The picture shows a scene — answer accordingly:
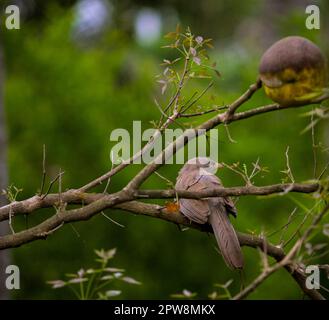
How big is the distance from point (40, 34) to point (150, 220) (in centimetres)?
282

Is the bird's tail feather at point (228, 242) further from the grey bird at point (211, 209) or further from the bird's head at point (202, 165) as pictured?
the bird's head at point (202, 165)

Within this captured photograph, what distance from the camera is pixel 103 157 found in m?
8.03

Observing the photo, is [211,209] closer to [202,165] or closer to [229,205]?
[229,205]

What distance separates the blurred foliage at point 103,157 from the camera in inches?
307

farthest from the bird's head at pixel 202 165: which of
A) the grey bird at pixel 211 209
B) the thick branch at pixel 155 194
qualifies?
the thick branch at pixel 155 194

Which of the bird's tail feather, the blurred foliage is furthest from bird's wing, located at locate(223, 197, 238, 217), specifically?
the blurred foliage

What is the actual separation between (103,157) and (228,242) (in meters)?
4.85

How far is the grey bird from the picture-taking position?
325 centimetres

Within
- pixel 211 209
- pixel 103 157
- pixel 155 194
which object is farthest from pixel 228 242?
pixel 103 157

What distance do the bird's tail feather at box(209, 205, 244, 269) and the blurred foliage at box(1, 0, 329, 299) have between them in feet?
13.0

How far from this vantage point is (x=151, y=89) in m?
8.94

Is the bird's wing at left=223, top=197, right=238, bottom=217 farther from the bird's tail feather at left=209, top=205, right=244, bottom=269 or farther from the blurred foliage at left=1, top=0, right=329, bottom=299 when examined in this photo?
the blurred foliage at left=1, top=0, right=329, bottom=299

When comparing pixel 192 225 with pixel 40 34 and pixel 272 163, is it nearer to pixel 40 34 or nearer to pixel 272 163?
pixel 272 163
